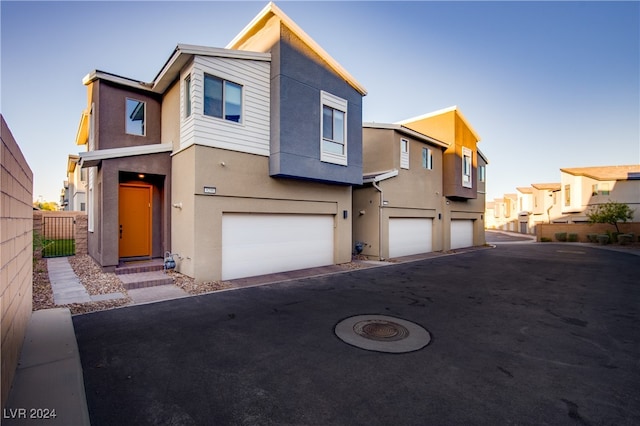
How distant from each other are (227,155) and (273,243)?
10.9 feet

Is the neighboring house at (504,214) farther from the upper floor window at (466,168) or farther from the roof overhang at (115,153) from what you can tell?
the roof overhang at (115,153)

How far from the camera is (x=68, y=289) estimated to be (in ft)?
23.2

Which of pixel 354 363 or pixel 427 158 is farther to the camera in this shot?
pixel 427 158

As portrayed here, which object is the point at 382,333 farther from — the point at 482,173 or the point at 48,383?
the point at 482,173

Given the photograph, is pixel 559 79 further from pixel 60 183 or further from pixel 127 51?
pixel 60 183

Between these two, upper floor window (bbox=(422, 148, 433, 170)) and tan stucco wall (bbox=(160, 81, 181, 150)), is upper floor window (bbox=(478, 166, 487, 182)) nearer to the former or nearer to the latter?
upper floor window (bbox=(422, 148, 433, 170))

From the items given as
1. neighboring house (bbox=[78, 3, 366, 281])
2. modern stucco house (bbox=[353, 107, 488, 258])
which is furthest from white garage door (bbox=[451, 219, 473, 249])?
neighboring house (bbox=[78, 3, 366, 281])

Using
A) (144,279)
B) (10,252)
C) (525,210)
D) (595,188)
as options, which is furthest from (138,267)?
(525,210)

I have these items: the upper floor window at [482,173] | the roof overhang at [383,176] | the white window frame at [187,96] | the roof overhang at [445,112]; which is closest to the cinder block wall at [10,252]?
the white window frame at [187,96]

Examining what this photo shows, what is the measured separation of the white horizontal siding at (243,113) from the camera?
315 inches

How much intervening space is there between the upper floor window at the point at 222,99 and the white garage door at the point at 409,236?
898 cm

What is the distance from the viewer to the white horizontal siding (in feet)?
26.3

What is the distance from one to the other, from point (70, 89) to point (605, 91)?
2971cm

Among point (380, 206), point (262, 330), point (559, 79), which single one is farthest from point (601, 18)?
point (262, 330)
